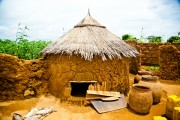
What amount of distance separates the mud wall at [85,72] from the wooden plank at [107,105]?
0.68 m

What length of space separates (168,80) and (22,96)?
8.49 meters

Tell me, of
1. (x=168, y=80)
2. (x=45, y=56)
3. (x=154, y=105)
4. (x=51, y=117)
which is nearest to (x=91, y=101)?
(x=51, y=117)

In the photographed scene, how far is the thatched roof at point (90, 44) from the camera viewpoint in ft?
21.6

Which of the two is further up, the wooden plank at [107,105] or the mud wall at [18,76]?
the mud wall at [18,76]

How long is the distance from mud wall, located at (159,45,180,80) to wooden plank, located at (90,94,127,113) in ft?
18.0

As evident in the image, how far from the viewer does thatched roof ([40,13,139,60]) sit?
21.6 ft

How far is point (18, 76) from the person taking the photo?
7418 millimetres

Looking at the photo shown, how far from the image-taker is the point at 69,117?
579 centimetres

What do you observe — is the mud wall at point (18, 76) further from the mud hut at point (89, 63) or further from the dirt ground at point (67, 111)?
the mud hut at point (89, 63)

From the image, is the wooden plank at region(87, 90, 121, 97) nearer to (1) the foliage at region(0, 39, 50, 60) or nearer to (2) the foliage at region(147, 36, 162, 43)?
(1) the foliage at region(0, 39, 50, 60)

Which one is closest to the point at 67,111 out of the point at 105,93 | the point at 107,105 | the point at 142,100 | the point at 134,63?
the point at 107,105

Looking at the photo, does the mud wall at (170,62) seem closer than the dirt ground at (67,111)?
No

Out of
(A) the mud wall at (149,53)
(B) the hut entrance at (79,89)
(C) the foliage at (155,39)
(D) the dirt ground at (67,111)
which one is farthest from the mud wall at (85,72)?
(C) the foliage at (155,39)

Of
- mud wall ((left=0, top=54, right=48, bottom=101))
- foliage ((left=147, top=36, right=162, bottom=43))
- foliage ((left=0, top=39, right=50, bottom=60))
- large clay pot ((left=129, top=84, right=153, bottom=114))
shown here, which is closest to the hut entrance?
mud wall ((left=0, top=54, right=48, bottom=101))
